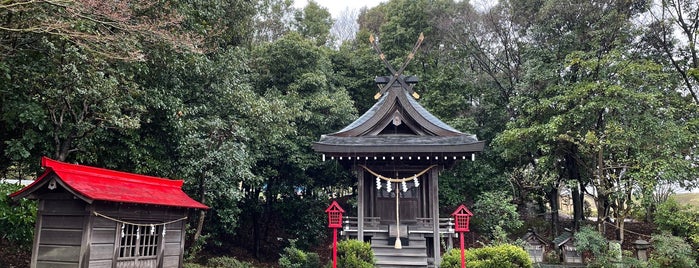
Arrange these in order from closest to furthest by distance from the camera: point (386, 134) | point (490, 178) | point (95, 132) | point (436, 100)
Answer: point (95, 132) < point (386, 134) < point (490, 178) < point (436, 100)

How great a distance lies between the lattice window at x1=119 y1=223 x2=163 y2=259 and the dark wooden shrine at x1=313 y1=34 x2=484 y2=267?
584 cm

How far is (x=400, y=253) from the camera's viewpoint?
12.6 m

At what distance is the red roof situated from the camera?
22.5ft

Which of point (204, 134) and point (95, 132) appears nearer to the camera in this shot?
point (95, 132)

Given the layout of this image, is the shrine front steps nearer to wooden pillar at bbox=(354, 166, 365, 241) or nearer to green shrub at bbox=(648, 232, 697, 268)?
wooden pillar at bbox=(354, 166, 365, 241)

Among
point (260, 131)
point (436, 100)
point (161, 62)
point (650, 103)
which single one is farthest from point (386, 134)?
point (650, 103)

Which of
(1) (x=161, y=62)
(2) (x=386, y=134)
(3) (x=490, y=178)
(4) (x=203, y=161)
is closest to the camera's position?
(1) (x=161, y=62)

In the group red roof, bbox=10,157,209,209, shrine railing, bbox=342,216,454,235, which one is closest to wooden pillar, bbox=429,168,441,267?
shrine railing, bbox=342,216,454,235

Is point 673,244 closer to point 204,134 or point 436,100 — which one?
point 436,100

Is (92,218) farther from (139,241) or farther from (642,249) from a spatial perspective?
(642,249)

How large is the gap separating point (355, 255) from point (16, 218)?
7.81 m

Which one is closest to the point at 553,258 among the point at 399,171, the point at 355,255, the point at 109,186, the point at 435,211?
the point at 435,211

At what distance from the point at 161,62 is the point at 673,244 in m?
15.7

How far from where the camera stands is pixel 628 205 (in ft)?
45.8
